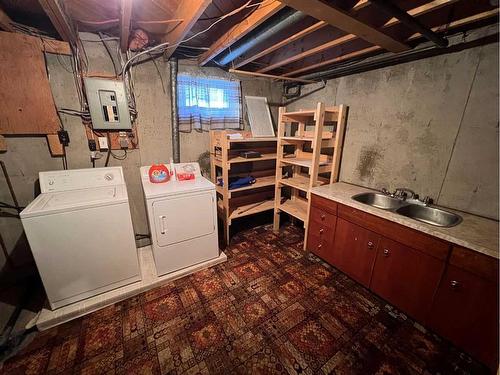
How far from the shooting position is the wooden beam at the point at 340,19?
1.14 meters

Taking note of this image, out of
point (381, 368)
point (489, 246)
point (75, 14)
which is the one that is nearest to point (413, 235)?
point (489, 246)

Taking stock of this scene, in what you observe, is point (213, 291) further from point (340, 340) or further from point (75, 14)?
point (75, 14)


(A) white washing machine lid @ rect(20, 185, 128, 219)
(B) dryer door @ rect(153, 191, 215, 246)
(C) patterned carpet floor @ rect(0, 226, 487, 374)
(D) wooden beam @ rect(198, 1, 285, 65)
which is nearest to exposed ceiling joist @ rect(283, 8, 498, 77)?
(D) wooden beam @ rect(198, 1, 285, 65)

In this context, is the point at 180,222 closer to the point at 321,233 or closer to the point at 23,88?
the point at 321,233

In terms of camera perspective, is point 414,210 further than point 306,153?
No

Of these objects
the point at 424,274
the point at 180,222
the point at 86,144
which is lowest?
the point at 424,274

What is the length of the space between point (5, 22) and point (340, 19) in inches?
99.8

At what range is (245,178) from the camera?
2.79 m

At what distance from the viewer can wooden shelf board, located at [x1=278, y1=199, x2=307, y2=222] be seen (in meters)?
2.67

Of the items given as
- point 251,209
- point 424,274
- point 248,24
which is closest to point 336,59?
point 248,24

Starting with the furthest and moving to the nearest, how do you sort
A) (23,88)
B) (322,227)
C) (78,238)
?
1. (322,227)
2. (23,88)
3. (78,238)

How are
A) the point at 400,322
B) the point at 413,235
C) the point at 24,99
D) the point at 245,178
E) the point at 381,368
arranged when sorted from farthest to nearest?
the point at 245,178 → the point at 24,99 → the point at 400,322 → the point at 413,235 → the point at 381,368

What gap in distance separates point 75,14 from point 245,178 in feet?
7.22

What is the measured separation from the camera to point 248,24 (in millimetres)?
1540
